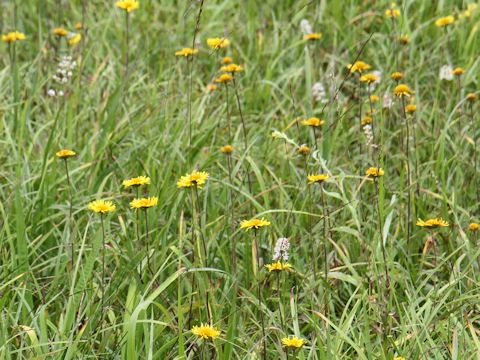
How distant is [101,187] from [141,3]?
6.63ft

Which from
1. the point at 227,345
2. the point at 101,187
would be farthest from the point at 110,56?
the point at 227,345

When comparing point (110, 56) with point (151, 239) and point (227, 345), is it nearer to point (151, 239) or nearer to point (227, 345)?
point (151, 239)

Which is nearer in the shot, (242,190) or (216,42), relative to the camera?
(242,190)

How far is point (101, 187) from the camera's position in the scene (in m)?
3.14

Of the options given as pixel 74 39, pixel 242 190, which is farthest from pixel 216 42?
pixel 74 39

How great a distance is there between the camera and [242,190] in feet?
10.2

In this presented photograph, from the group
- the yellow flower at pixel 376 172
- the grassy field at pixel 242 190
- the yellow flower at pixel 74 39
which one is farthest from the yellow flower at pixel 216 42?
the yellow flower at pixel 74 39

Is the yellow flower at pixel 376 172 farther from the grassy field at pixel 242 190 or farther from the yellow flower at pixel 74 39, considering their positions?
the yellow flower at pixel 74 39

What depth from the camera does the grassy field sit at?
2471 mm

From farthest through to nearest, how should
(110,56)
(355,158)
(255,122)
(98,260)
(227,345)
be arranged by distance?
(110,56) < (255,122) < (355,158) < (98,260) < (227,345)

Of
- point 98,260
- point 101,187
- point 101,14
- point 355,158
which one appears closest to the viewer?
point 98,260

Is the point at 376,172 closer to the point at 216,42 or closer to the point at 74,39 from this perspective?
the point at 216,42

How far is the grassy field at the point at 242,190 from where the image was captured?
2.47m

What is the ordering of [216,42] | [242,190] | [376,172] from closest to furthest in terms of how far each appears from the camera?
[376,172] < [242,190] < [216,42]
